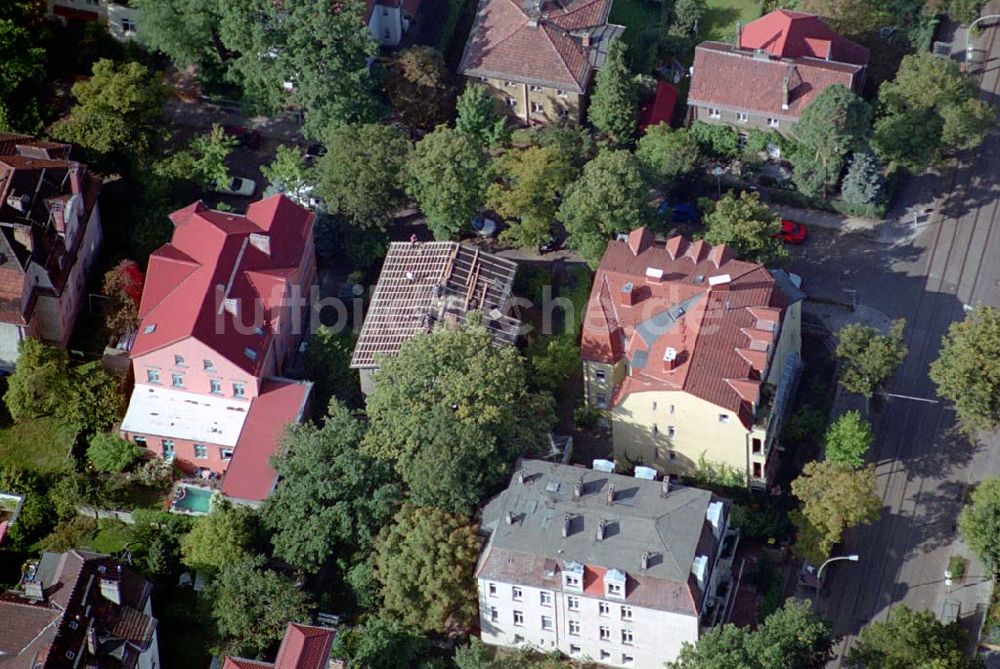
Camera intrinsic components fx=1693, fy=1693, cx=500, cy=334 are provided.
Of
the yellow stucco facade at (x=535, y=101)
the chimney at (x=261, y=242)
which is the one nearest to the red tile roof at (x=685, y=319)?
the yellow stucco facade at (x=535, y=101)

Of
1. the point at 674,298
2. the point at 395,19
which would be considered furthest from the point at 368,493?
the point at 395,19

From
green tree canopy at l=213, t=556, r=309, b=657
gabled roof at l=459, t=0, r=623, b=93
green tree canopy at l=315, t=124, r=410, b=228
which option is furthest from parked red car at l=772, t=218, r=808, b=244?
green tree canopy at l=213, t=556, r=309, b=657

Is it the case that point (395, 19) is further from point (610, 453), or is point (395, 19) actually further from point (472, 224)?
point (610, 453)

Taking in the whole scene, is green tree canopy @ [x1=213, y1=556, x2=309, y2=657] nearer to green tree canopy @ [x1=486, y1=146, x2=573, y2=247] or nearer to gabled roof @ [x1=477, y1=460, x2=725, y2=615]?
gabled roof @ [x1=477, y1=460, x2=725, y2=615]

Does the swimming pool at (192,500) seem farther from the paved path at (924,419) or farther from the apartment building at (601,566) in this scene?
the paved path at (924,419)

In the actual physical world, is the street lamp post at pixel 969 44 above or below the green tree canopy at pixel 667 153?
above

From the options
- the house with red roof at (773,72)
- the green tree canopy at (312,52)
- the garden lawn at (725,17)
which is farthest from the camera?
the garden lawn at (725,17)

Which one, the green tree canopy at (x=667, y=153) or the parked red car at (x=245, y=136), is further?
the parked red car at (x=245, y=136)
